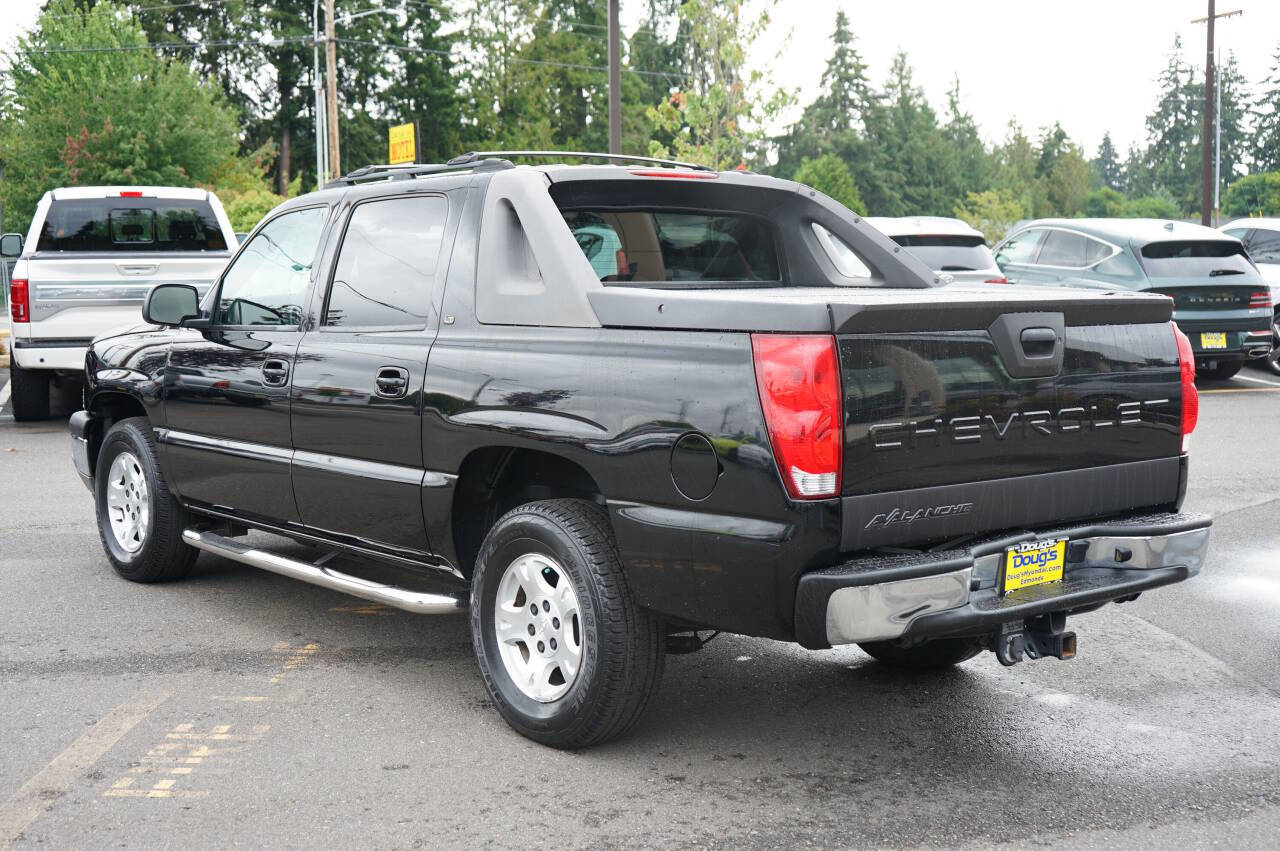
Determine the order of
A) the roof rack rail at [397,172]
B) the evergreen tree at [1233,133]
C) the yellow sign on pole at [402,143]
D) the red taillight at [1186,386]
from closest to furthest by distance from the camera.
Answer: the red taillight at [1186,386], the roof rack rail at [397,172], the yellow sign on pole at [402,143], the evergreen tree at [1233,133]

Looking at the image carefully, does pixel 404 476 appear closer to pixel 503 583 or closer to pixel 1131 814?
pixel 503 583

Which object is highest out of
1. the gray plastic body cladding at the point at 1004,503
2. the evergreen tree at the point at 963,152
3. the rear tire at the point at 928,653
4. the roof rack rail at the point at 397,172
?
the evergreen tree at the point at 963,152

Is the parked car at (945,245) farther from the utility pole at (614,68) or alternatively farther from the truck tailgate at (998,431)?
the truck tailgate at (998,431)

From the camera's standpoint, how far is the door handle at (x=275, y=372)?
5328 mm

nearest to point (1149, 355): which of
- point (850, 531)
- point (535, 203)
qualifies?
point (850, 531)

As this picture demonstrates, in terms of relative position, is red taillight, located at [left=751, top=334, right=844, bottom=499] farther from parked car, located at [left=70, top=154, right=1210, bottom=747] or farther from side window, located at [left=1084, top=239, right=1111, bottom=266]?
side window, located at [left=1084, top=239, right=1111, bottom=266]

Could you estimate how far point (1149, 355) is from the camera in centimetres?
432

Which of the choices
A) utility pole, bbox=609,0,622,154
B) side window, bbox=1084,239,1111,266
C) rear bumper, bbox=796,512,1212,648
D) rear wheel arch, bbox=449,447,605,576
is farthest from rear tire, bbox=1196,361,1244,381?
rear wheel arch, bbox=449,447,605,576

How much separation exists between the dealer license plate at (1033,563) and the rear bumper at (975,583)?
23 mm

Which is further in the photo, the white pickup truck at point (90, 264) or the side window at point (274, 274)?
the white pickup truck at point (90, 264)

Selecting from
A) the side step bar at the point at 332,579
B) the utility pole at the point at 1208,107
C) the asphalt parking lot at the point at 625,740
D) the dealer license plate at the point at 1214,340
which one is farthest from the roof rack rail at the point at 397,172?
the utility pole at the point at 1208,107

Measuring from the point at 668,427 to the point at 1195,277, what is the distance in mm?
12386

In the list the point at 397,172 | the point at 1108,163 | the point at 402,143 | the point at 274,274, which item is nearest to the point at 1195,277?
the point at 397,172

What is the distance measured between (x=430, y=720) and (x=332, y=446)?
44.2 inches
